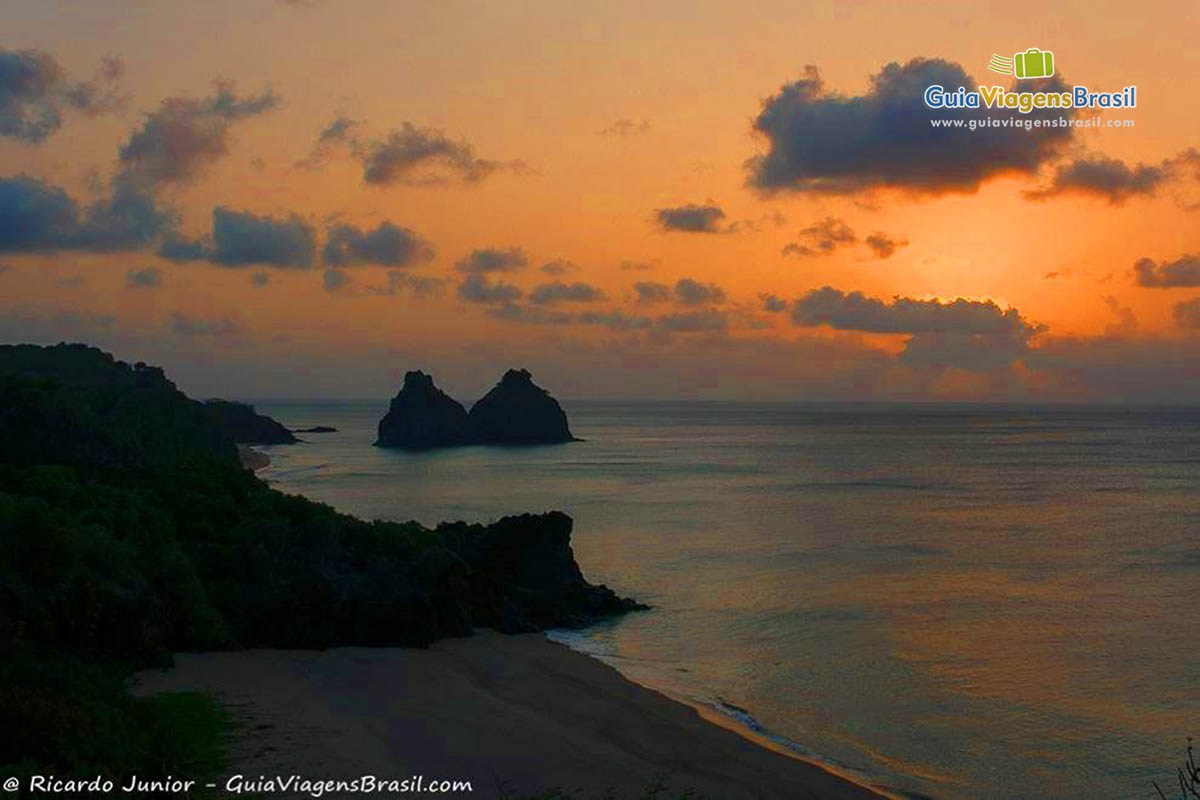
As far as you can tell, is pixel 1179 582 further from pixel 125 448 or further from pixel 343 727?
pixel 125 448

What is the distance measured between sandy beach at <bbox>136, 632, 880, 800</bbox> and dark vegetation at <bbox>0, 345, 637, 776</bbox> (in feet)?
4.79

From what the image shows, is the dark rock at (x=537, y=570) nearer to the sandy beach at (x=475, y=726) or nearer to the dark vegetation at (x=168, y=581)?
the dark vegetation at (x=168, y=581)

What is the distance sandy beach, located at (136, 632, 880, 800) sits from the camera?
2231 centimetres

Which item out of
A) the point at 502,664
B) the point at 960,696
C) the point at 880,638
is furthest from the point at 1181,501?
the point at 502,664

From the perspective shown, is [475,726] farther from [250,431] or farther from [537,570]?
[250,431]

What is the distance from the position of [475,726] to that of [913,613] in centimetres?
2473

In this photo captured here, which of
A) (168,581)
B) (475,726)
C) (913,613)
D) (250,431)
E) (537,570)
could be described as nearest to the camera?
→ (475,726)

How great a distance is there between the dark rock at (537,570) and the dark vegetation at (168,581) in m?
0.09

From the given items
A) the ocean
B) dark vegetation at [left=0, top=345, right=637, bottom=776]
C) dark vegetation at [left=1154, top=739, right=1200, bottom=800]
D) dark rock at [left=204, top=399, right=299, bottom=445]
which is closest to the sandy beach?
dark vegetation at [left=0, top=345, right=637, bottom=776]

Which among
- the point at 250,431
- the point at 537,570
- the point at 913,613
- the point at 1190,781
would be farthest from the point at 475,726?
the point at 250,431

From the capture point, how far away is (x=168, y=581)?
31672 mm

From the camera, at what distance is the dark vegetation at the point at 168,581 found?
19.3 metres

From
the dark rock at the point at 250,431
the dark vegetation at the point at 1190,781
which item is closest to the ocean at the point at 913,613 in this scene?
the dark vegetation at the point at 1190,781

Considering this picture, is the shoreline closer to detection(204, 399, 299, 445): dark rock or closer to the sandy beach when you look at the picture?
detection(204, 399, 299, 445): dark rock
